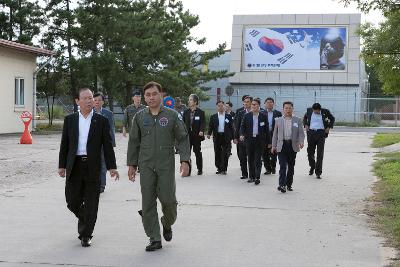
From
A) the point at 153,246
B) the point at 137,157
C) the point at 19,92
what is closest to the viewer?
the point at 153,246

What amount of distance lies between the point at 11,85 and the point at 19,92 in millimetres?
1137

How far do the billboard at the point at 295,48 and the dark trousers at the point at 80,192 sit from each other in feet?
152

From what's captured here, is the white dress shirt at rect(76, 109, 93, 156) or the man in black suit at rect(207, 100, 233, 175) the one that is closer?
the white dress shirt at rect(76, 109, 93, 156)

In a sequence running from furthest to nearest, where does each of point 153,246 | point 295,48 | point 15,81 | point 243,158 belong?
point 295,48, point 15,81, point 243,158, point 153,246

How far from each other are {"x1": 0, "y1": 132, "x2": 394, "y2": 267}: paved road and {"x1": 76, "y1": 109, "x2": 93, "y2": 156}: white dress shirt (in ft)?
3.33

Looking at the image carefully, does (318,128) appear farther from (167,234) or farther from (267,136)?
(167,234)

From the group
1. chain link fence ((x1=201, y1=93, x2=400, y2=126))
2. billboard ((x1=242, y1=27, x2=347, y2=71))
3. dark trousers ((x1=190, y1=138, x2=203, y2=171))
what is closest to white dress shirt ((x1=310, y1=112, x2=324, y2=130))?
dark trousers ((x1=190, y1=138, x2=203, y2=171))

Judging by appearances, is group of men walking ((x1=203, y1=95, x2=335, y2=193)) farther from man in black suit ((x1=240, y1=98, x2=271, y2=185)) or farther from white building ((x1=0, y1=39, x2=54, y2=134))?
white building ((x1=0, y1=39, x2=54, y2=134))

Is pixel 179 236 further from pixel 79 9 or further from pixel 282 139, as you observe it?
pixel 79 9

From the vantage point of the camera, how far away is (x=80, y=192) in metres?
7.67

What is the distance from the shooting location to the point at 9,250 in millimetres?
7102

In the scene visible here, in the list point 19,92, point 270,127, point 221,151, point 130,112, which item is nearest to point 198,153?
point 221,151

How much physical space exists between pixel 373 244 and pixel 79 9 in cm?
2949

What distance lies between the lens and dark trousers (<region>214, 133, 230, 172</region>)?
51.5 feet
